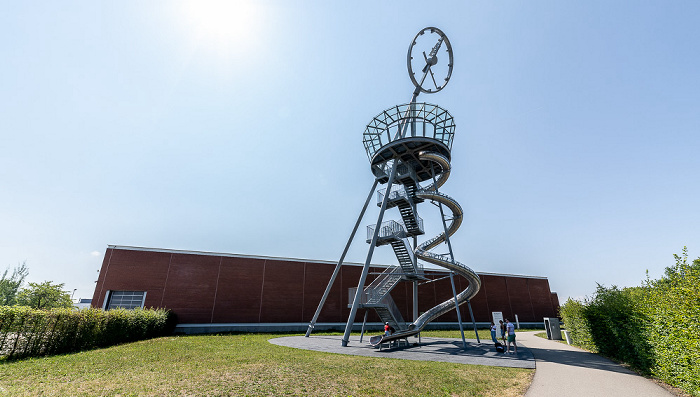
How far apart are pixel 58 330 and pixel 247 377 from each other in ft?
33.3

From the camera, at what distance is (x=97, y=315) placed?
14.2 m

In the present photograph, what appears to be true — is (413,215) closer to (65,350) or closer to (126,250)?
(65,350)

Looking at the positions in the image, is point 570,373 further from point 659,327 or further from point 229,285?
point 229,285

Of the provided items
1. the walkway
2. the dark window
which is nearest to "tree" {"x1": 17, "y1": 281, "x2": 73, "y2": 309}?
the dark window

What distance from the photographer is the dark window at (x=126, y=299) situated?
2370cm

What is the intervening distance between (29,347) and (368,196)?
59.5ft

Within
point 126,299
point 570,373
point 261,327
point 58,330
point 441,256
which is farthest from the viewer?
point 261,327

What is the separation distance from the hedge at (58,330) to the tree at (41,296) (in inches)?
1473

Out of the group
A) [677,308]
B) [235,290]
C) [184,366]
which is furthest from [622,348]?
[235,290]

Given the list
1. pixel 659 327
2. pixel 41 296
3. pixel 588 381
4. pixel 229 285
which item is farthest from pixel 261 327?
pixel 41 296

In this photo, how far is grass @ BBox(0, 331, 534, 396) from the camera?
6910 mm

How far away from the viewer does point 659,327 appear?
28.4ft

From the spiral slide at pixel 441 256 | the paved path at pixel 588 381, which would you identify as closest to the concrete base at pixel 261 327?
the spiral slide at pixel 441 256

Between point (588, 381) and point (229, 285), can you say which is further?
point (229, 285)
